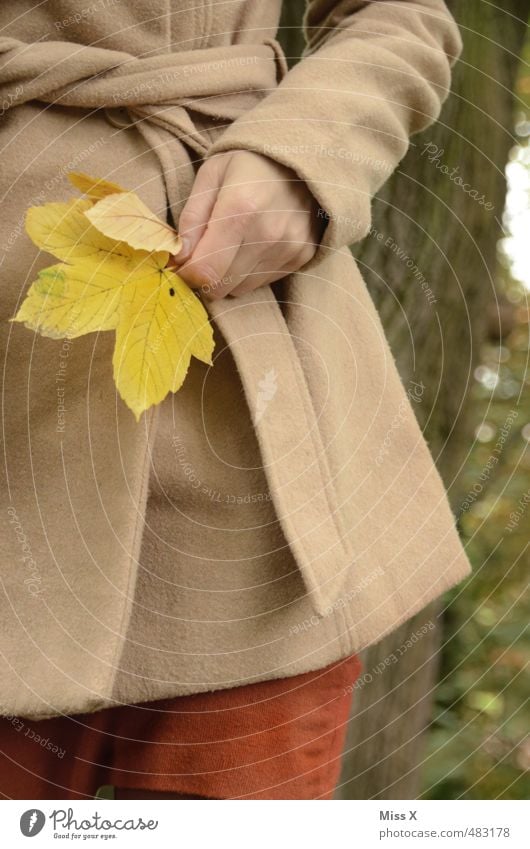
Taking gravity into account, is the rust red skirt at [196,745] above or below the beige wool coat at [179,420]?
below

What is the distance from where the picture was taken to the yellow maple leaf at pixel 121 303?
37cm

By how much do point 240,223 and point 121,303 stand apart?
2.4 inches

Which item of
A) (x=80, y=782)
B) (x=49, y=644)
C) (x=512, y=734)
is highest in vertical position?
(x=49, y=644)

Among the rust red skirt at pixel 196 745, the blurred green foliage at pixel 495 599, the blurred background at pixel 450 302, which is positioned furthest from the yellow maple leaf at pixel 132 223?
the blurred green foliage at pixel 495 599

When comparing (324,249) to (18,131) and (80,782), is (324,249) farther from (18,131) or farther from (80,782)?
(80,782)

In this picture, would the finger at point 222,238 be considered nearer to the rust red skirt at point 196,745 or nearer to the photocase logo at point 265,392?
the photocase logo at point 265,392

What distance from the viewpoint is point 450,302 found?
2.67 ft

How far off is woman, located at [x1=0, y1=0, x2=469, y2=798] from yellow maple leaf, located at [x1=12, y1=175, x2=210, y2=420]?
0.05 feet

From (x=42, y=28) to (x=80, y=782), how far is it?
0.37m

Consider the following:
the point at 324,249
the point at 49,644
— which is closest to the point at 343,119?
the point at 324,249

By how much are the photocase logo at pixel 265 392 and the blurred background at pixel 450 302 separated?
0.37m

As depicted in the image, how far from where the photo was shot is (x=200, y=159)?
16.4 inches
